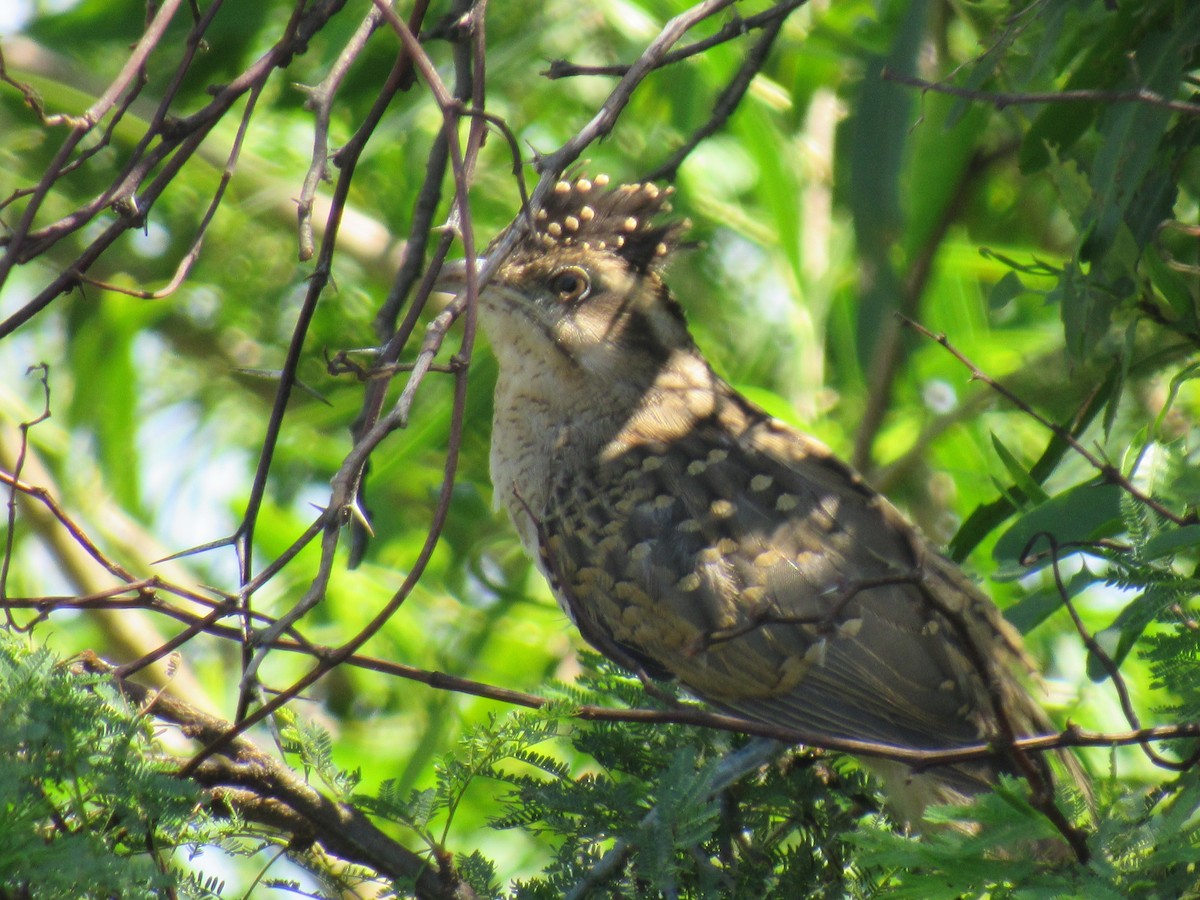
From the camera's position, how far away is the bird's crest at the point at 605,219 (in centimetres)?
Result: 448

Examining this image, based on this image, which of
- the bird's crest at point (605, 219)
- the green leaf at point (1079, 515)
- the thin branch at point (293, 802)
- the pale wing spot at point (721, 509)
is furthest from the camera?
the bird's crest at point (605, 219)

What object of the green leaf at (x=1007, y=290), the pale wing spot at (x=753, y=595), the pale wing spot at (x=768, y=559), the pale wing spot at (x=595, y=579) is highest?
the pale wing spot at (x=595, y=579)

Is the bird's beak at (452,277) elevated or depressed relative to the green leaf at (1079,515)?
elevated

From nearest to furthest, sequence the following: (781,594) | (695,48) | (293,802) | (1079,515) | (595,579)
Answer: (293,802)
(695,48)
(1079,515)
(781,594)
(595,579)

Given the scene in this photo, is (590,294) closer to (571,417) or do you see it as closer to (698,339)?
(571,417)

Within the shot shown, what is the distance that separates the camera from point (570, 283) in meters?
4.61

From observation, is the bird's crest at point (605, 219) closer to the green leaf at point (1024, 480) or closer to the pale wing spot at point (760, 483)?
the pale wing spot at point (760, 483)

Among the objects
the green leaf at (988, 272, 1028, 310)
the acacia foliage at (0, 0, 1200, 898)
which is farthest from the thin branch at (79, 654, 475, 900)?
the green leaf at (988, 272, 1028, 310)

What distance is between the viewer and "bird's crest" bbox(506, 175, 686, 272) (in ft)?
14.7

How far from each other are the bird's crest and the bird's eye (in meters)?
0.08

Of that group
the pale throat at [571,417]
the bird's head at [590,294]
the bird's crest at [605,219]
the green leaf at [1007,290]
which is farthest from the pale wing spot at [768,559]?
the bird's crest at [605,219]

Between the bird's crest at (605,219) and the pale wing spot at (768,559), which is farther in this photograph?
the bird's crest at (605,219)

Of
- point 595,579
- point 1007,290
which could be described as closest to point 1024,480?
point 1007,290

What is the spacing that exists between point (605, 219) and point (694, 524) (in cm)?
108
